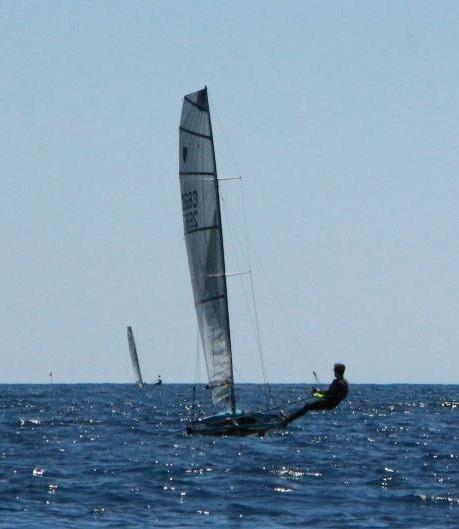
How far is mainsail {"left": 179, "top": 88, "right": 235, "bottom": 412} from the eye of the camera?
48688mm

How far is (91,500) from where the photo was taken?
29.4 metres

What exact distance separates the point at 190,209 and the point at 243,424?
7652mm

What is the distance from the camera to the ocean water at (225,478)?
27.3m

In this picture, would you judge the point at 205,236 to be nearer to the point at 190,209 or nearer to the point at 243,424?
the point at 190,209

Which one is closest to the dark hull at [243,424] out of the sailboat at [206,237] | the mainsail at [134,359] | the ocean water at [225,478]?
the ocean water at [225,478]

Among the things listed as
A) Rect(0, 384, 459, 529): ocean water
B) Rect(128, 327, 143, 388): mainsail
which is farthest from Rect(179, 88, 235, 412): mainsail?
Rect(128, 327, 143, 388): mainsail

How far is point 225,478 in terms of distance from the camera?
33.8 meters

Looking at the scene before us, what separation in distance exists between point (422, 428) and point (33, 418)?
16821 mm

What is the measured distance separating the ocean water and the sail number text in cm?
724

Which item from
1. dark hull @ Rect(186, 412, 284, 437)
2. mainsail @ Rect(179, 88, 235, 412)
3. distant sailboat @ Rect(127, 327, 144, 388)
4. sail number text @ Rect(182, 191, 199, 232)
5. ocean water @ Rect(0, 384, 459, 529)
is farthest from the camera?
distant sailboat @ Rect(127, 327, 144, 388)

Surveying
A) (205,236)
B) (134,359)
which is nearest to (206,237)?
(205,236)

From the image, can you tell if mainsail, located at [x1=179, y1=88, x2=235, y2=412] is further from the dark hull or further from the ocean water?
the ocean water

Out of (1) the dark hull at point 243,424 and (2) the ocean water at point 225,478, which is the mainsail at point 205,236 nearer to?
(1) the dark hull at point 243,424

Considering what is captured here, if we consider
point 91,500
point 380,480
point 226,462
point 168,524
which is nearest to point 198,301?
point 226,462
